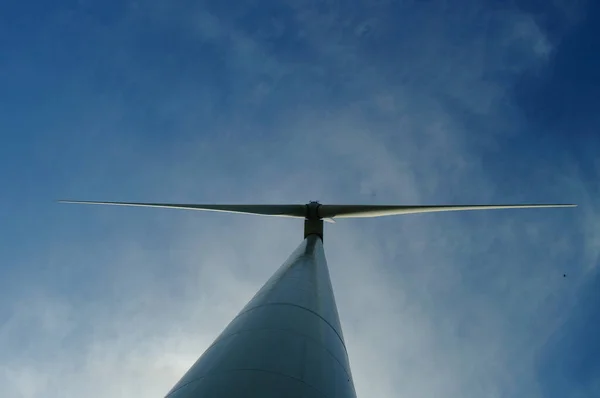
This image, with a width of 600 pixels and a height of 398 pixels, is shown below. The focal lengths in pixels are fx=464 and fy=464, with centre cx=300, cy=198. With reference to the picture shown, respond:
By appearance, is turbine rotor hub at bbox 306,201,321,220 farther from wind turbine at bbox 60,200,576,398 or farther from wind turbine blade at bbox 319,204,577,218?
wind turbine at bbox 60,200,576,398

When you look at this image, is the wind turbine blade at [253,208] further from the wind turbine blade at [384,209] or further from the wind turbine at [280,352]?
the wind turbine at [280,352]

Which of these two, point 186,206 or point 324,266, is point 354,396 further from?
point 186,206

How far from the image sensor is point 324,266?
1545cm

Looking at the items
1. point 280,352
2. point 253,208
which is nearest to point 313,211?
point 253,208

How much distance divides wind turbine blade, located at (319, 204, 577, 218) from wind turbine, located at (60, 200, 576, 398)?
11.3 m

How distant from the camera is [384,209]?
2300 cm

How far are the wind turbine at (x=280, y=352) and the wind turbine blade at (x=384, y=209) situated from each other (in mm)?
11251

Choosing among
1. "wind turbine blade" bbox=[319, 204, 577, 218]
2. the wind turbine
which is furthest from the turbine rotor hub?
the wind turbine

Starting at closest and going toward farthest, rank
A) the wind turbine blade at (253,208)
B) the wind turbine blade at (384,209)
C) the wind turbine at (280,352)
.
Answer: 1. the wind turbine at (280,352)
2. the wind turbine blade at (384,209)
3. the wind turbine blade at (253,208)

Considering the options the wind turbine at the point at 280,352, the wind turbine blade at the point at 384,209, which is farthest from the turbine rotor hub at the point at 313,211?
the wind turbine at the point at 280,352

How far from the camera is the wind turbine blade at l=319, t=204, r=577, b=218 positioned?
21.8 meters

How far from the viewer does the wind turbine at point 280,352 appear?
6172mm

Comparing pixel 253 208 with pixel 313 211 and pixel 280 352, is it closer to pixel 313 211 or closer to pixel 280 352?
pixel 313 211

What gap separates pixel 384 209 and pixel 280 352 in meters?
16.7
